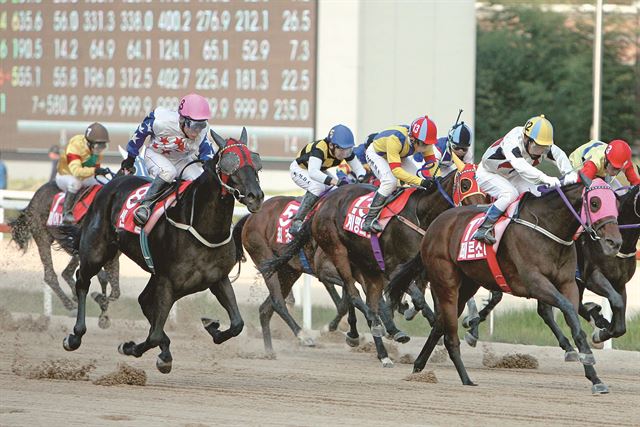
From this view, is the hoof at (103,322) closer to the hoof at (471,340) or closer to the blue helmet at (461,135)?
the hoof at (471,340)

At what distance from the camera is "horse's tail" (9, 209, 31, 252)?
14.1 meters

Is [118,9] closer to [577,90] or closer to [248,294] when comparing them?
[248,294]

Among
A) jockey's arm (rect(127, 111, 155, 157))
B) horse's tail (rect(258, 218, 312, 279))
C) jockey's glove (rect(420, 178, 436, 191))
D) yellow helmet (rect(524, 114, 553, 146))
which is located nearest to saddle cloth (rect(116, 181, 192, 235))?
jockey's arm (rect(127, 111, 155, 157))

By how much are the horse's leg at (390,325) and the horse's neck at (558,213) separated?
184cm

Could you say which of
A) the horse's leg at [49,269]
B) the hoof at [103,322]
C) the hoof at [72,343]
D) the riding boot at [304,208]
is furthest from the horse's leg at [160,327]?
the horse's leg at [49,269]

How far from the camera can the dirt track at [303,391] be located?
7348 millimetres

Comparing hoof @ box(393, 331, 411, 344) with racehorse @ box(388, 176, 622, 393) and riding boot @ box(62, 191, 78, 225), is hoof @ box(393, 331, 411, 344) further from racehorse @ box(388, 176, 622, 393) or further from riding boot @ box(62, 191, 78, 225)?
riding boot @ box(62, 191, 78, 225)

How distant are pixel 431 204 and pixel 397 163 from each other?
0.41 metres

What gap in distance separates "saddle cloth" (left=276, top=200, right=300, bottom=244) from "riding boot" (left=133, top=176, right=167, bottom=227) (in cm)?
274

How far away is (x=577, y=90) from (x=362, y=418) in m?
24.3

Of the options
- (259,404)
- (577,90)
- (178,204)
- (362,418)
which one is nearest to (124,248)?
(178,204)

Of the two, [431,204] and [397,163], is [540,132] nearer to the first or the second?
[431,204]

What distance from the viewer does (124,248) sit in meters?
9.52

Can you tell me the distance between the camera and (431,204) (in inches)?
412
